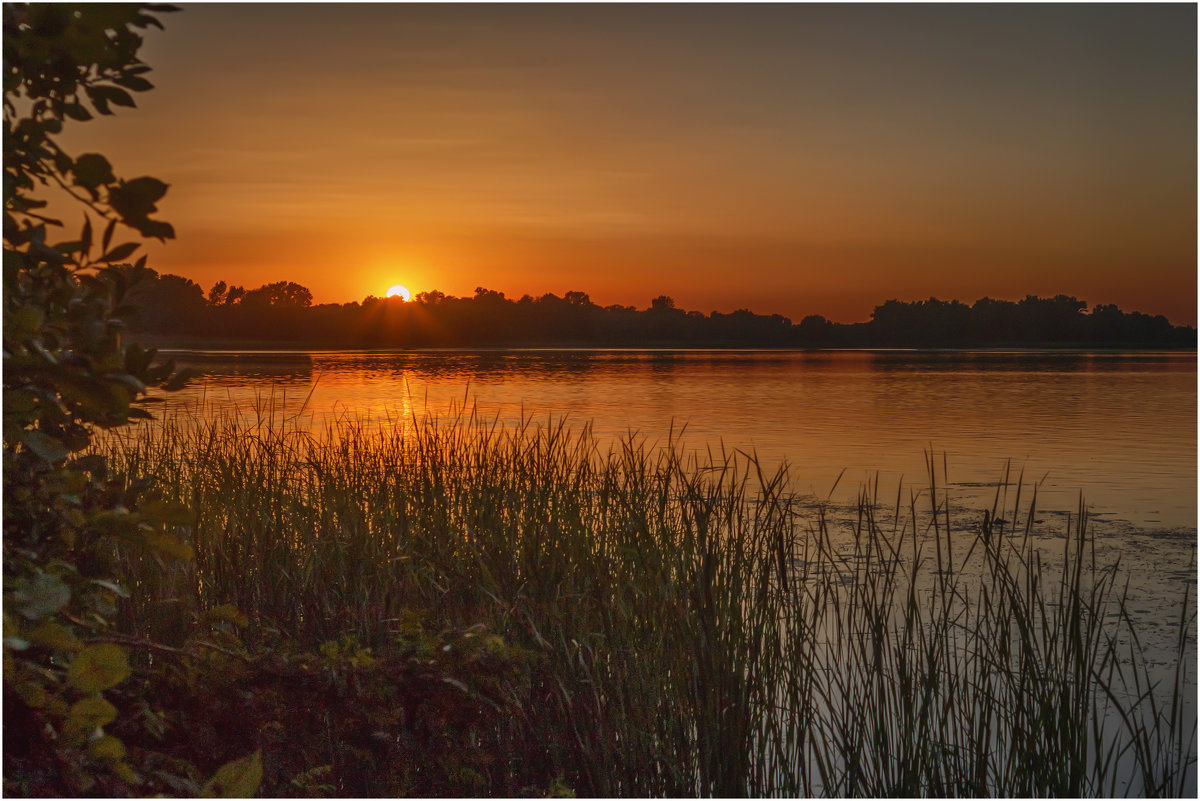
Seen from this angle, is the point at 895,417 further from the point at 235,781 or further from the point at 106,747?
the point at 106,747

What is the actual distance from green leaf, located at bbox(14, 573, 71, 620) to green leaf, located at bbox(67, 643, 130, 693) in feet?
0.28

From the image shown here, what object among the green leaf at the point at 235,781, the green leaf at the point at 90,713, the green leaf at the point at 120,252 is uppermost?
the green leaf at the point at 120,252

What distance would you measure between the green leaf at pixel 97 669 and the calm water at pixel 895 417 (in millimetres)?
2606

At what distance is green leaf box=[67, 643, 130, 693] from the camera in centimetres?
151

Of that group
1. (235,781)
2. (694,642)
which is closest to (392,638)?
(694,642)

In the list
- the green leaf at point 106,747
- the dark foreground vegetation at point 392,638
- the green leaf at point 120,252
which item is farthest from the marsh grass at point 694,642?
the green leaf at point 120,252

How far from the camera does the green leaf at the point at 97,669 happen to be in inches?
59.4

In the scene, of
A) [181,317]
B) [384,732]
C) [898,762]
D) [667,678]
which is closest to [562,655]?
[667,678]

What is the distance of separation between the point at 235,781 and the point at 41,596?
52 cm

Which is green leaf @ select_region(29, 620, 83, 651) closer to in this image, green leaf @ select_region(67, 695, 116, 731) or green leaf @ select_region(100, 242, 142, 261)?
green leaf @ select_region(67, 695, 116, 731)

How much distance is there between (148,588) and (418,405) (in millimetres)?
15395

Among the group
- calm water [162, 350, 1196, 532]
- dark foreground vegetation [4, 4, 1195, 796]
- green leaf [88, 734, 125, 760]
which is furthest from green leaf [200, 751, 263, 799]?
calm water [162, 350, 1196, 532]

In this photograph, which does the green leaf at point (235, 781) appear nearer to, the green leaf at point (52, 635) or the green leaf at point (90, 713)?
the green leaf at point (90, 713)

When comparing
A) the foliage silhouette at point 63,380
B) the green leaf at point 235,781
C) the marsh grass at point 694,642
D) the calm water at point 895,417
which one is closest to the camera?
the foliage silhouette at point 63,380
